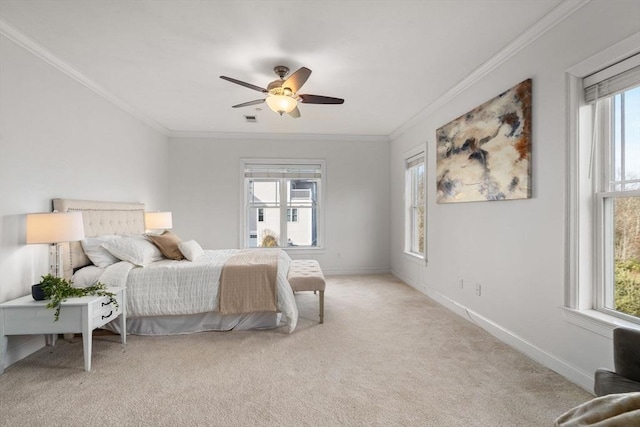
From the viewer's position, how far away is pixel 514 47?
2.63 m

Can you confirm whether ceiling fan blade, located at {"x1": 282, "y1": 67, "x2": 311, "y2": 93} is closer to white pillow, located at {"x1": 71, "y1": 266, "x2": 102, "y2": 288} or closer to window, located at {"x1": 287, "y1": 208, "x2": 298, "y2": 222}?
white pillow, located at {"x1": 71, "y1": 266, "x2": 102, "y2": 288}

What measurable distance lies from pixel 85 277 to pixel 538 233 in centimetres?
398

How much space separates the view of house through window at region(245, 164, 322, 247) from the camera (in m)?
5.86

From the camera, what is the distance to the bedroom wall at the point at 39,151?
2.43 m

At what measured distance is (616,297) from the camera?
6.61 ft

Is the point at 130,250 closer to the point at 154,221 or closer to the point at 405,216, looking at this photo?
the point at 154,221

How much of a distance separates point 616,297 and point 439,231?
2124 mm

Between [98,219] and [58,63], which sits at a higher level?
[58,63]

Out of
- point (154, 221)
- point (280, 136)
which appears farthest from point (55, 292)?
point (280, 136)

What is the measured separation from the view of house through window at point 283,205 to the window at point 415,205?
1673mm

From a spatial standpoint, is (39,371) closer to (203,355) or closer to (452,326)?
(203,355)

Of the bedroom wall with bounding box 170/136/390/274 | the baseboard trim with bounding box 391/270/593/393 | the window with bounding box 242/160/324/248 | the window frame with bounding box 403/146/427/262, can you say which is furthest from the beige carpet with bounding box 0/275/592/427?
the window with bounding box 242/160/324/248

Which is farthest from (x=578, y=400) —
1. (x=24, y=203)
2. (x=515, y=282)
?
(x=24, y=203)

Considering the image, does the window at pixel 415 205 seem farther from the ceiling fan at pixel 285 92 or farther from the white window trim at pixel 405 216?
the ceiling fan at pixel 285 92
